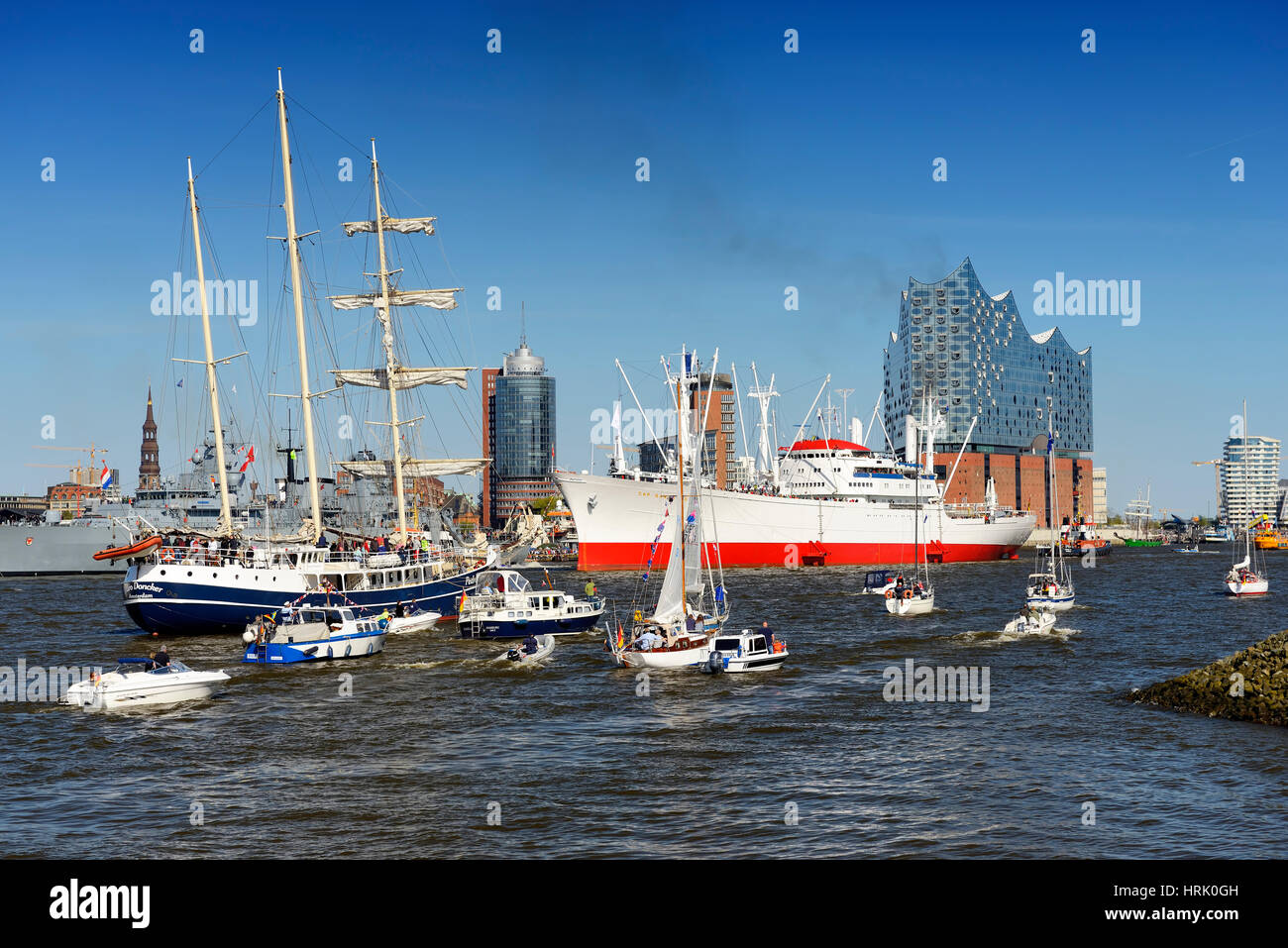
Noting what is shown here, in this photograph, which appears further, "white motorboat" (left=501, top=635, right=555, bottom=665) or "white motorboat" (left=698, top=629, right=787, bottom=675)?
"white motorboat" (left=501, top=635, right=555, bottom=665)

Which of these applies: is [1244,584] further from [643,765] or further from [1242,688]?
[643,765]

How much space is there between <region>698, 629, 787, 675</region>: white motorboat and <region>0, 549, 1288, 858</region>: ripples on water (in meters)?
0.78

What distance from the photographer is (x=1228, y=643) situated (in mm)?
56469

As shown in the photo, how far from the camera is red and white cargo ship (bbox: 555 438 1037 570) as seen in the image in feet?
386

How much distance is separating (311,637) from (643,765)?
27.2 metres

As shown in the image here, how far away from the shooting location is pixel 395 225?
3371 inches

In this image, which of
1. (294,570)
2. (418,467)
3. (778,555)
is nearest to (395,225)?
(418,467)

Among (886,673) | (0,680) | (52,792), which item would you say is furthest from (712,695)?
(0,680)

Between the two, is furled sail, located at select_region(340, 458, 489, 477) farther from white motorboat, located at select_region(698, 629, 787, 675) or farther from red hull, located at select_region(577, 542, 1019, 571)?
white motorboat, located at select_region(698, 629, 787, 675)

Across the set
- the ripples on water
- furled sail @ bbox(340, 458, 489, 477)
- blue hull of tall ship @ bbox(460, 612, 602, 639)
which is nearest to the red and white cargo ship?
furled sail @ bbox(340, 458, 489, 477)

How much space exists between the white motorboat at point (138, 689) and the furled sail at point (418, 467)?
45.4 metres

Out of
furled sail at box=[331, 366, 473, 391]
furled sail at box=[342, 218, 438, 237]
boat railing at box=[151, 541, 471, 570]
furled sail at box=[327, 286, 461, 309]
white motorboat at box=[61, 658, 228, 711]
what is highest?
furled sail at box=[342, 218, 438, 237]
